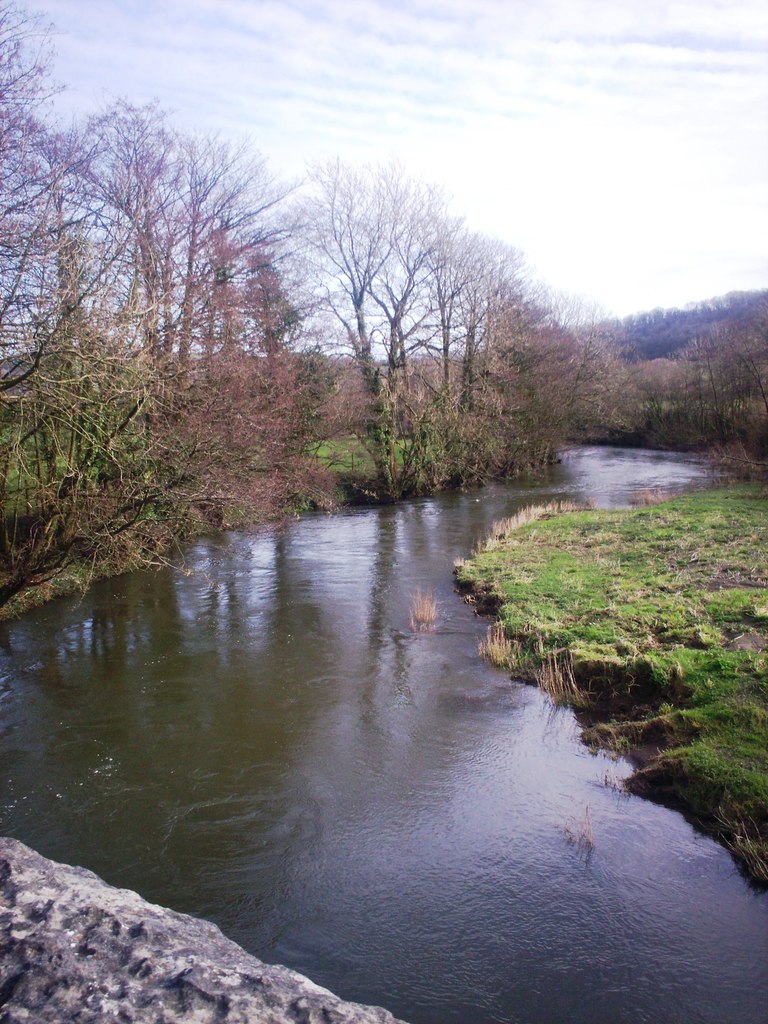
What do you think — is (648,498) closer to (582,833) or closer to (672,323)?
(582,833)

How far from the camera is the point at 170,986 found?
2.80 meters

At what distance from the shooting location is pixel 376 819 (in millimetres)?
6980

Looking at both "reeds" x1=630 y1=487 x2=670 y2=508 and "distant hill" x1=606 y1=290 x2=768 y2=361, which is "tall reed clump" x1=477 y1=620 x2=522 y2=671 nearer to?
"reeds" x1=630 y1=487 x2=670 y2=508

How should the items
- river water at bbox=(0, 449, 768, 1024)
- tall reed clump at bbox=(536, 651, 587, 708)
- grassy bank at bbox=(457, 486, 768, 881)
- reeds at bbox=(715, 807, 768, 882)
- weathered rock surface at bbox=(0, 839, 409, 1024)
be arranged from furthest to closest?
tall reed clump at bbox=(536, 651, 587, 708) → grassy bank at bbox=(457, 486, 768, 881) → reeds at bbox=(715, 807, 768, 882) → river water at bbox=(0, 449, 768, 1024) → weathered rock surface at bbox=(0, 839, 409, 1024)

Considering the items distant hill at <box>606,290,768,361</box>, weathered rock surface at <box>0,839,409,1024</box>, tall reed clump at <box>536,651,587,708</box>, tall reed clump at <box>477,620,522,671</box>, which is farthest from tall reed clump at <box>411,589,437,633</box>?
distant hill at <box>606,290,768,361</box>

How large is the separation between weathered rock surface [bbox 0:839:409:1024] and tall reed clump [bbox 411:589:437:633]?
361 inches

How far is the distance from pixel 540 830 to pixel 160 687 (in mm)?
5913

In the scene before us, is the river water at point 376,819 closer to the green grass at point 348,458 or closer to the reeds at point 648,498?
the reeds at point 648,498

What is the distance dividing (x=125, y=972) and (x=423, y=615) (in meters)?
10.0

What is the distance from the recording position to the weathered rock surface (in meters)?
2.66

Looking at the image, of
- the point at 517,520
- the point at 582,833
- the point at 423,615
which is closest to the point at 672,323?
the point at 517,520

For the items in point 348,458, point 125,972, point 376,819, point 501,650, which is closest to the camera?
point 125,972

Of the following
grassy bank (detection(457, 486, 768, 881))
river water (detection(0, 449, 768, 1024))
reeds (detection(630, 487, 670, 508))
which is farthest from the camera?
reeds (detection(630, 487, 670, 508))

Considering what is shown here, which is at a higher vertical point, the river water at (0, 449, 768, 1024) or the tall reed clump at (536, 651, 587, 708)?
the tall reed clump at (536, 651, 587, 708)
